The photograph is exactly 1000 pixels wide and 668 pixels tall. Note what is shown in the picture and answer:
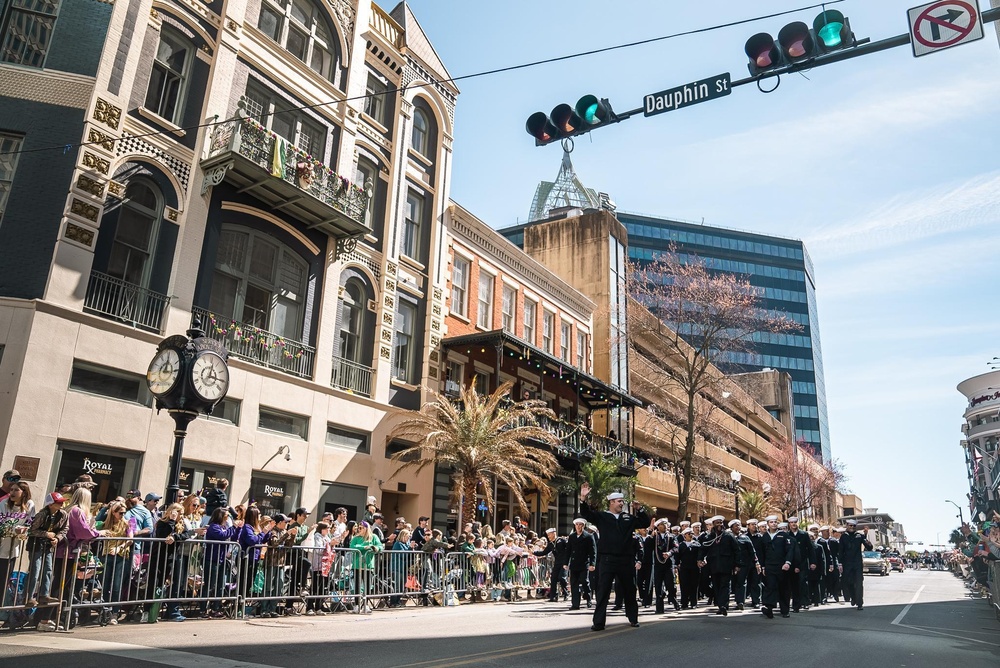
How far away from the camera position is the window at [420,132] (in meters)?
26.9

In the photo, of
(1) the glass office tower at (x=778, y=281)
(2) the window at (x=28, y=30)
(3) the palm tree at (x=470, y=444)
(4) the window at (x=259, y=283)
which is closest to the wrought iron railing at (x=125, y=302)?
(4) the window at (x=259, y=283)

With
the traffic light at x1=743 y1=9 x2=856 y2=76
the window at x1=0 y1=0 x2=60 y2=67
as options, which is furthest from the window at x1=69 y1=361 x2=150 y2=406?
the traffic light at x1=743 y1=9 x2=856 y2=76

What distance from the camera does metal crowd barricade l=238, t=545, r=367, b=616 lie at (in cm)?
1205

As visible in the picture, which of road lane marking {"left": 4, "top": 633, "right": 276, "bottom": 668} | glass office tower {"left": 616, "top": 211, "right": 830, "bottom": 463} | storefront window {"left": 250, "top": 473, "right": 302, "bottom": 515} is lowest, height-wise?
road lane marking {"left": 4, "top": 633, "right": 276, "bottom": 668}

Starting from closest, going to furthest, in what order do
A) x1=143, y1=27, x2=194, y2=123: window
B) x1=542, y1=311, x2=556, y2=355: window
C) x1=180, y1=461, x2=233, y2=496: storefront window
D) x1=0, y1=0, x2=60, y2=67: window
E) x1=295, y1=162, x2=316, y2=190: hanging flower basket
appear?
x1=0, y1=0, x2=60, y2=67: window
x1=180, y1=461, x2=233, y2=496: storefront window
x1=143, y1=27, x2=194, y2=123: window
x1=295, y1=162, x2=316, y2=190: hanging flower basket
x1=542, y1=311, x2=556, y2=355: window

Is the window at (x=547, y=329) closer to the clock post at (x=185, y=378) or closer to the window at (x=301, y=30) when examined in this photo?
the window at (x=301, y=30)

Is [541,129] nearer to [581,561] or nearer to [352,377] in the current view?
[581,561]

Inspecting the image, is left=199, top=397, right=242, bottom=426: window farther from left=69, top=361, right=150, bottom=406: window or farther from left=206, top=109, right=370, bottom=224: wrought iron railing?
left=206, top=109, right=370, bottom=224: wrought iron railing

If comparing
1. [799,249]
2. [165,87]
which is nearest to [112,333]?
[165,87]

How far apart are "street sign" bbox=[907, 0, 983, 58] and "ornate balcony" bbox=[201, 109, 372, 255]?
1467 centimetres

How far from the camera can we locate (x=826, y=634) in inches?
441

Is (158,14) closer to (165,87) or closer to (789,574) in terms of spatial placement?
(165,87)

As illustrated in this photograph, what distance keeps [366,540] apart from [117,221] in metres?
8.81

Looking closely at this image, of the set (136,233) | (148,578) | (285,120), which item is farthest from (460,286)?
(148,578)
